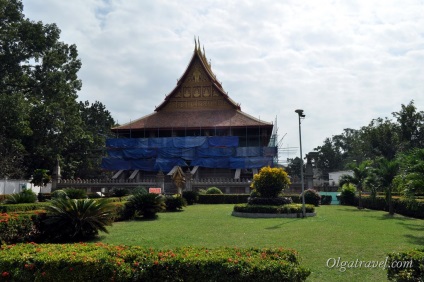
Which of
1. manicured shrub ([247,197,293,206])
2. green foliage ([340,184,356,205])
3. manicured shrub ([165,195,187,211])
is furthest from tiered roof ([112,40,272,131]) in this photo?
manicured shrub ([247,197,293,206])

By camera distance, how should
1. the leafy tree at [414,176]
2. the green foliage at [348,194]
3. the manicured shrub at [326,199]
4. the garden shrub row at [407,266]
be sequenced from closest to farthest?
the garden shrub row at [407,266]
the leafy tree at [414,176]
the green foliage at [348,194]
the manicured shrub at [326,199]

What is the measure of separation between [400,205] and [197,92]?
33.1m

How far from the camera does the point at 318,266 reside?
739 cm

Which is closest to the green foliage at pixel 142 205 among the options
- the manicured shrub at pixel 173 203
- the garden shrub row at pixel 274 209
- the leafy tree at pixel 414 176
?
the manicured shrub at pixel 173 203

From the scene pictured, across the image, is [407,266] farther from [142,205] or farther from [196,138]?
[196,138]

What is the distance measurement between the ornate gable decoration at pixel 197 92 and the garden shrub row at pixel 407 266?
4381cm

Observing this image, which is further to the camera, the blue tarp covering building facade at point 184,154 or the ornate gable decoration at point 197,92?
A: the ornate gable decoration at point 197,92

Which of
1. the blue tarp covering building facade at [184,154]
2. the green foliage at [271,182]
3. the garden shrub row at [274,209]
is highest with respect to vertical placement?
the blue tarp covering building facade at [184,154]

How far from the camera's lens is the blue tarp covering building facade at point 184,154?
43.0m

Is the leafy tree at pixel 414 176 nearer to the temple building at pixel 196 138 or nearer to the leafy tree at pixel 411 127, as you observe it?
the temple building at pixel 196 138

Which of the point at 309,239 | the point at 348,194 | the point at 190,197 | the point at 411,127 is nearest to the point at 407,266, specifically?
the point at 309,239

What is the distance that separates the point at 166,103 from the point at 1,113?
2705 cm

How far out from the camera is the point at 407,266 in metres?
5.45

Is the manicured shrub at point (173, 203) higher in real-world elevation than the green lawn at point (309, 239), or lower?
higher
